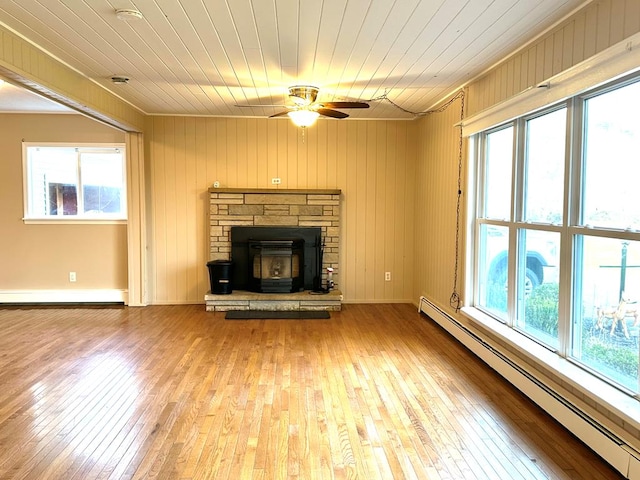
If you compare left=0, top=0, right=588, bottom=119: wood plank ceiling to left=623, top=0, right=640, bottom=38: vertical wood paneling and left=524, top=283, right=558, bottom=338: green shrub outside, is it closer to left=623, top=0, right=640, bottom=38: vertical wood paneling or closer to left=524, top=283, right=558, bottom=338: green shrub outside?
left=623, top=0, right=640, bottom=38: vertical wood paneling

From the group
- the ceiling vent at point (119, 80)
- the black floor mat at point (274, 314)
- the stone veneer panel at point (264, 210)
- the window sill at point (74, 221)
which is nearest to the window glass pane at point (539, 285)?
the black floor mat at point (274, 314)

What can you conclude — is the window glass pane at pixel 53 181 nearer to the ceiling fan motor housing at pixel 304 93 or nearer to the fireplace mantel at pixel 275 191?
the fireplace mantel at pixel 275 191

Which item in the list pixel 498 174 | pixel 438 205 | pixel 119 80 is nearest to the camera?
pixel 498 174

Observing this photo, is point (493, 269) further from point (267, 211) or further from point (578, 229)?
point (267, 211)

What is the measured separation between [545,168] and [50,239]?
5.97 metres

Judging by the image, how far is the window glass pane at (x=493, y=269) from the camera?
385 cm

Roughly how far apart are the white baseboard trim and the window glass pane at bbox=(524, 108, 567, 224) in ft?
16.9

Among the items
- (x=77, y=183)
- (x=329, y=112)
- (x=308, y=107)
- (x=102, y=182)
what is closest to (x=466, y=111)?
(x=329, y=112)

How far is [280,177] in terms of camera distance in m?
6.08

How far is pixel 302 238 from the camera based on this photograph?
19.5ft

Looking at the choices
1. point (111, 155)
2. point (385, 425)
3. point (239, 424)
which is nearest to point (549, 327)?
point (385, 425)

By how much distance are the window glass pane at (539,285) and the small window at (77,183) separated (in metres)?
5.00

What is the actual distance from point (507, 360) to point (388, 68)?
2575mm

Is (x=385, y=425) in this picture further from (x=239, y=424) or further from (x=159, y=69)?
(x=159, y=69)
